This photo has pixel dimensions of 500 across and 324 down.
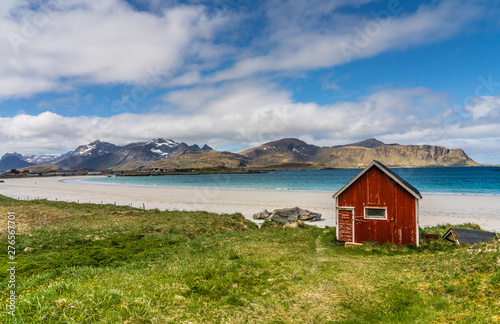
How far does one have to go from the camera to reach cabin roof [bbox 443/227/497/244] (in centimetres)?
1999

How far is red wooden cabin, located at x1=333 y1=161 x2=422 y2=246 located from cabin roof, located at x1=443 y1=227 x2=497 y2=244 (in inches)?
131

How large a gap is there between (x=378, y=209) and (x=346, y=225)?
2.97 meters

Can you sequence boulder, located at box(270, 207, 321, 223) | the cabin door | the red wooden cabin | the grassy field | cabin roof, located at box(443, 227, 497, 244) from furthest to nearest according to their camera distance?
boulder, located at box(270, 207, 321, 223), the cabin door, the red wooden cabin, cabin roof, located at box(443, 227, 497, 244), the grassy field

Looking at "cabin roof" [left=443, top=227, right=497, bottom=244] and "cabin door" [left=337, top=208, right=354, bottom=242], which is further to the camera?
"cabin door" [left=337, top=208, right=354, bottom=242]

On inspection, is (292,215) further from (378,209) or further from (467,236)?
(467,236)

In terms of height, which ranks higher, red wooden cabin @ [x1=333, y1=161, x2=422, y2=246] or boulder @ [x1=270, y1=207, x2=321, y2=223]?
red wooden cabin @ [x1=333, y1=161, x2=422, y2=246]

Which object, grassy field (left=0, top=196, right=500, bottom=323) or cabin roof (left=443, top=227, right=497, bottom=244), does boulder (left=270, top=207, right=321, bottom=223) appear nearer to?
grassy field (left=0, top=196, right=500, bottom=323)

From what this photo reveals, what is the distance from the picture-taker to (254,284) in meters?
12.4

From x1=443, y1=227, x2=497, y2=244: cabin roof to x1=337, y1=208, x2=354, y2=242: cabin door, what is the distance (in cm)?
782

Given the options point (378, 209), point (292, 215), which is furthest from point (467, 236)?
point (292, 215)

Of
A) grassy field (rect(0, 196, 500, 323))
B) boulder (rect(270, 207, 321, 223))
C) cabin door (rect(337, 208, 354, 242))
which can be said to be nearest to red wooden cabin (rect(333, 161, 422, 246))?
cabin door (rect(337, 208, 354, 242))

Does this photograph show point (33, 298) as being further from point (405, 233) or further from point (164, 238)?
point (405, 233)

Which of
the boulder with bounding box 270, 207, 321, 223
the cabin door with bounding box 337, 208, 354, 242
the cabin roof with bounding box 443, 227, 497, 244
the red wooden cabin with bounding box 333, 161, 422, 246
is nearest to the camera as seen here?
the cabin roof with bounding box 443, 227, 497, 244

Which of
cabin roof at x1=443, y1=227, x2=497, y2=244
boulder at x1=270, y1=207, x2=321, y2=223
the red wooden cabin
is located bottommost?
Answer: boulder at x1=270, y1=207, x2=321, y2=223
